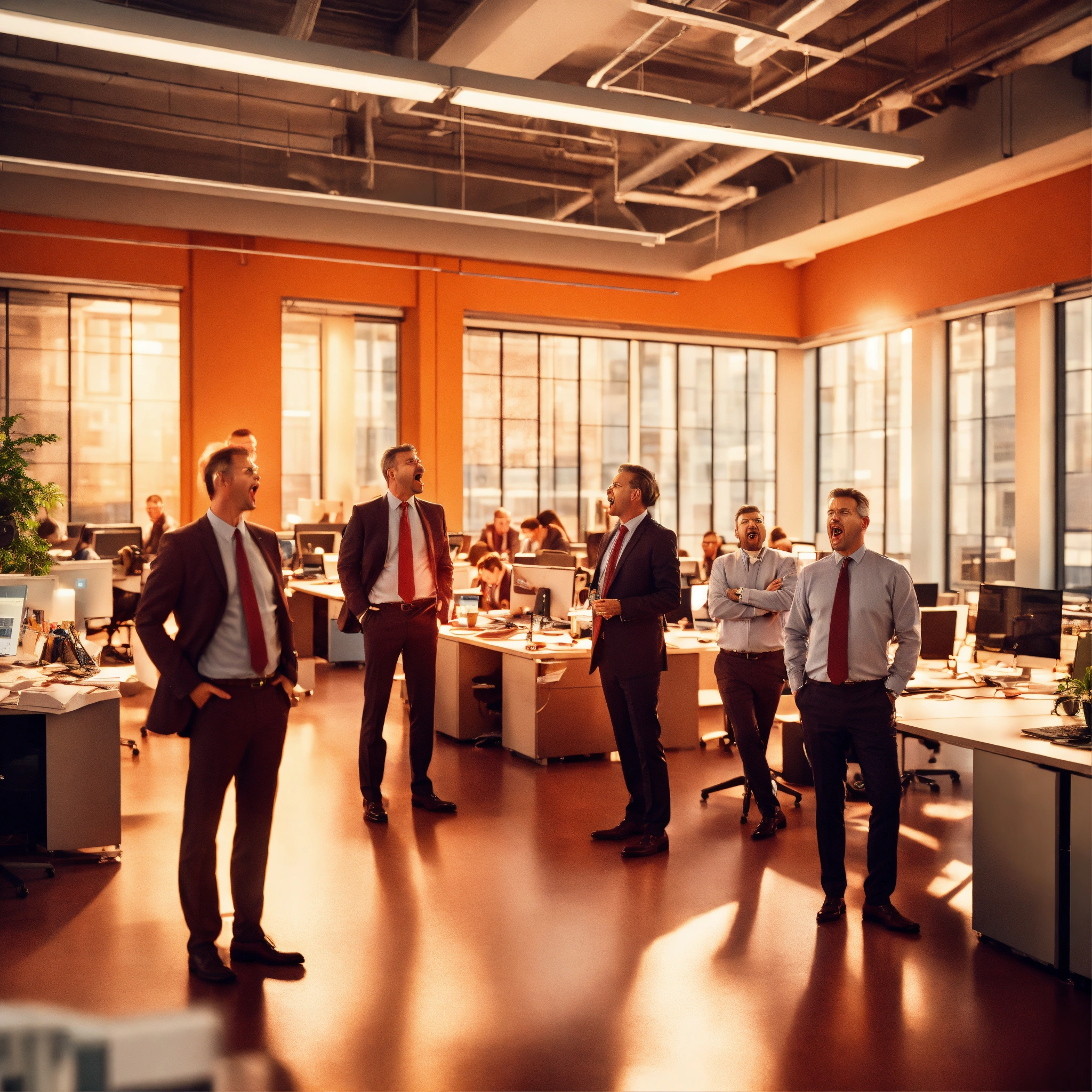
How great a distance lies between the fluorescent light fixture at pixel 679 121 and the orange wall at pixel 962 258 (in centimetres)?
285

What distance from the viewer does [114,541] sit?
436 inches

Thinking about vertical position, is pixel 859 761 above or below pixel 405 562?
below

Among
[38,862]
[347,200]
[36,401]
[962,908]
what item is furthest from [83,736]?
[36,401]

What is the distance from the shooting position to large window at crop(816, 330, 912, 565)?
1350cm

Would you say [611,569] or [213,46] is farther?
[213,46]

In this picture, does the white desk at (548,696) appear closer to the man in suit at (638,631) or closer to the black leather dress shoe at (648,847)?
the man in suit at (638,631)

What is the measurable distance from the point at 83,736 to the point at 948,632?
4737 millimetres

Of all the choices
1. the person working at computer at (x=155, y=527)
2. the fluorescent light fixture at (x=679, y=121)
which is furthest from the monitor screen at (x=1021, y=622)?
the person working at computer at (x=155, y=527)

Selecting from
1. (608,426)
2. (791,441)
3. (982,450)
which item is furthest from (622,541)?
(791,441)

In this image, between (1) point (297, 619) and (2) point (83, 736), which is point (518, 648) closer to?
(2) point (83, 736)

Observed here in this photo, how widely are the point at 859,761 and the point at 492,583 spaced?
190 inches

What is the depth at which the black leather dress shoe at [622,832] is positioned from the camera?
16.7 ft

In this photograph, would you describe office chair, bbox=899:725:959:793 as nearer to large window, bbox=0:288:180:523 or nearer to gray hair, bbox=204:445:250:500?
gray hair, bbox=204:445:250:500

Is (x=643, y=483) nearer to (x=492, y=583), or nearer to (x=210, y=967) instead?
(x=210, y=967)
